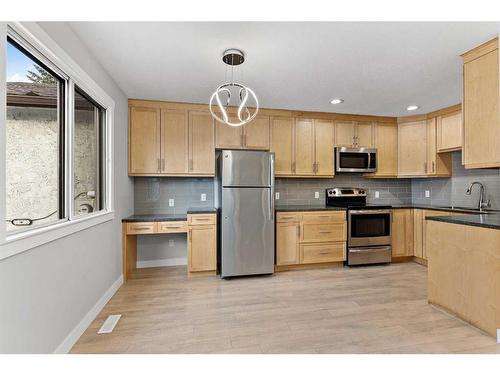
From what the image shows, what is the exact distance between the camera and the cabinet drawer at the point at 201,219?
11.4 feet

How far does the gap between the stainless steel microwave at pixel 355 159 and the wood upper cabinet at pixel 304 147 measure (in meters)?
0.44

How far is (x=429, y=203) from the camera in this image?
452cm

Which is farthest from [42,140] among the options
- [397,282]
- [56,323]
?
[397,282]

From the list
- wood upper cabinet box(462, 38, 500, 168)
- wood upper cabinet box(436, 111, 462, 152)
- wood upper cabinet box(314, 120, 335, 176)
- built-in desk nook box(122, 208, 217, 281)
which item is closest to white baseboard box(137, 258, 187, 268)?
built-in desk nook box(122, 208, 217, 281)

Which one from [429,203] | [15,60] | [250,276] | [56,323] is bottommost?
[250,276]

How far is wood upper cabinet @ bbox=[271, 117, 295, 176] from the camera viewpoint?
401 cm

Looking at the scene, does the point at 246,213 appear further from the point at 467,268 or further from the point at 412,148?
the point at 412,148

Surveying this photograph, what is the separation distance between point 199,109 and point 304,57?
184 centimetres

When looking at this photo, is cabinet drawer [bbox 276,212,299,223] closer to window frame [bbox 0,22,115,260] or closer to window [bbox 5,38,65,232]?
window frame [bbox 0,22,115,260]

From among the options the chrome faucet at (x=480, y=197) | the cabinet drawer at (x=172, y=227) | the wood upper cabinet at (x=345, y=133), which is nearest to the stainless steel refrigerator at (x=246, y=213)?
the cabinet drawer at (x=172, y=227)

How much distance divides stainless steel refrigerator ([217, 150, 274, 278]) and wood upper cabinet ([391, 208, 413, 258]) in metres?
2.06

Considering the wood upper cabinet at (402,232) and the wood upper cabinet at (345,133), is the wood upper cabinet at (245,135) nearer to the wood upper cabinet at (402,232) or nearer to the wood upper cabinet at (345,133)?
the wood upper cabinet at (345,133)
